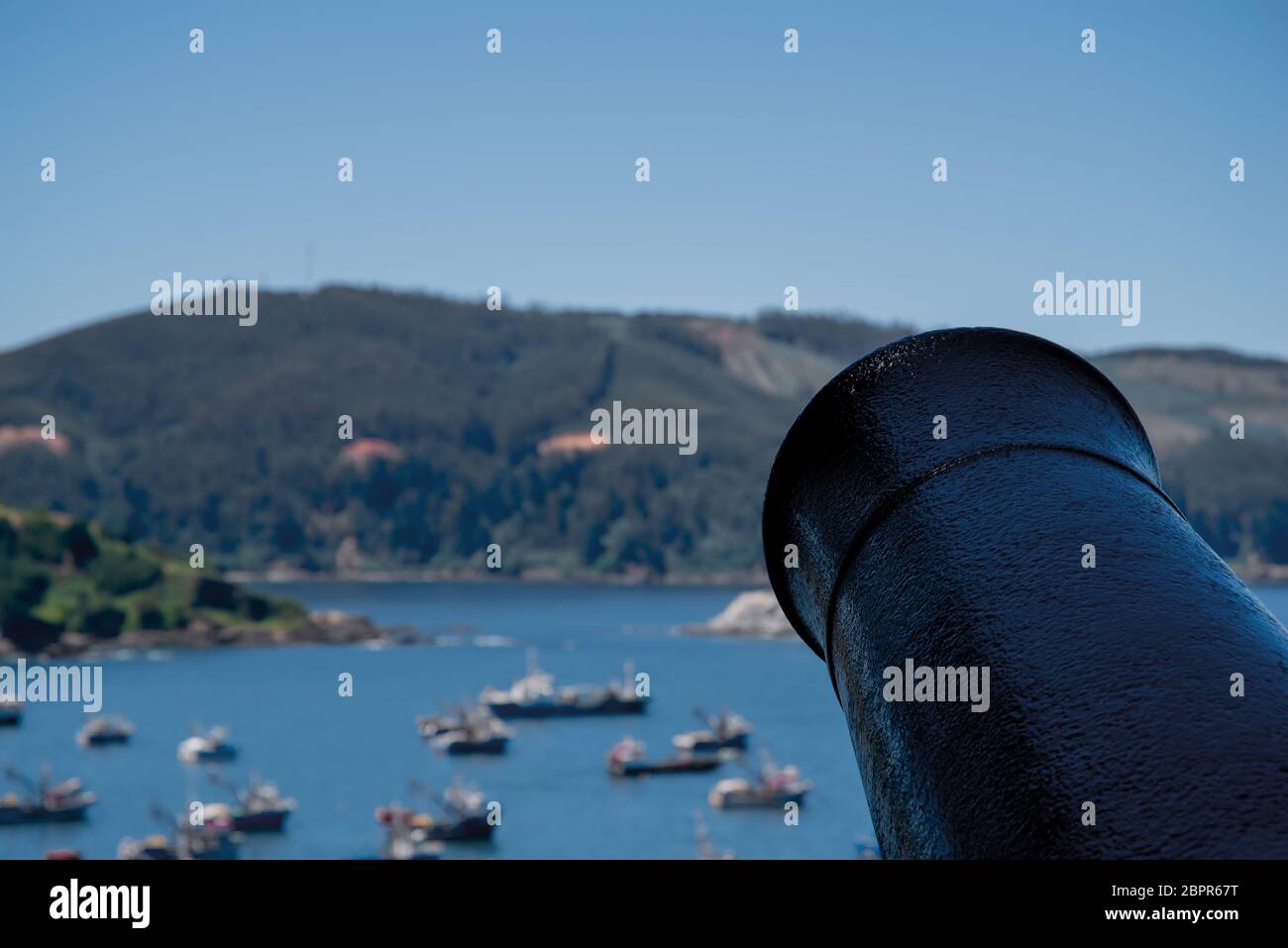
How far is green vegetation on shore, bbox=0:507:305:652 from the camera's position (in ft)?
352

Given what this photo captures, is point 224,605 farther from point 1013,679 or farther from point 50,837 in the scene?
point 1013,679

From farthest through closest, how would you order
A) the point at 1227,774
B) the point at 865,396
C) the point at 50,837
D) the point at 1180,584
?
1. the point at 50,837
2. the point at 865,396
3. the point at 1180,584
4. the point at 1227,774

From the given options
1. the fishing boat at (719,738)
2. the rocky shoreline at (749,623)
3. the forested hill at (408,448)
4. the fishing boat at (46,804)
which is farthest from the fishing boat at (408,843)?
the forested hill at (408,448)

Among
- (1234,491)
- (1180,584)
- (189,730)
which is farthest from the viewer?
(1234,491)

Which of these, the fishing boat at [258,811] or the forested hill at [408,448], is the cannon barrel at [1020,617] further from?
the forested hill at [408,448]

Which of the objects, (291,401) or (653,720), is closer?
(653,720)

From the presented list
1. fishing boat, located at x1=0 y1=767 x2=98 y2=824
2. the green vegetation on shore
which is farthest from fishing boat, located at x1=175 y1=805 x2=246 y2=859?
the green vegetation on shore

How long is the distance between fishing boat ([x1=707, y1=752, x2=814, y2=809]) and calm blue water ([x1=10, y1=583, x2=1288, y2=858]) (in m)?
0.67

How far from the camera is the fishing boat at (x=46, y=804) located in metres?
66.6

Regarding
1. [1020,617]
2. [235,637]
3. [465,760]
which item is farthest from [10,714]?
[1020,617]

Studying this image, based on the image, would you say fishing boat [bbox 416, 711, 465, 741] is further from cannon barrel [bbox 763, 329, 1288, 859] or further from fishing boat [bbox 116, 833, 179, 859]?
cannon barrel [bbox 763, 329, 1288, 859]

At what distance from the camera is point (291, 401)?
162m
